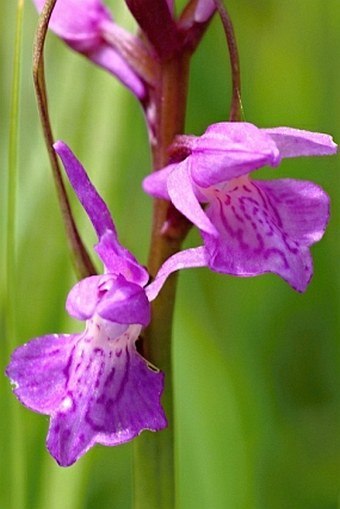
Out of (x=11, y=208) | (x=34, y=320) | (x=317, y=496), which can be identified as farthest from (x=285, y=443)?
(x=11, y=208)

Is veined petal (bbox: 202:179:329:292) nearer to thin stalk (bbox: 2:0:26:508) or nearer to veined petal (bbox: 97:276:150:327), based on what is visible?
veined petal (bbox: 97:276:150:327)

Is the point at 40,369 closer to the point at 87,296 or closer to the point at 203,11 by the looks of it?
the point at 87,296

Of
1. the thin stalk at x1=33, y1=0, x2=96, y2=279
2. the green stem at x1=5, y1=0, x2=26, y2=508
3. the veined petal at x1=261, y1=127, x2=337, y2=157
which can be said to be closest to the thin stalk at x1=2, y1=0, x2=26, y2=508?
the green stem at x1=5, y1=0, x2=26, y2=508

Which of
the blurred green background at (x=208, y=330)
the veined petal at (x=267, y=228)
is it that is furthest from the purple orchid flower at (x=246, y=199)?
the blurred green background at (x=208, y=330)

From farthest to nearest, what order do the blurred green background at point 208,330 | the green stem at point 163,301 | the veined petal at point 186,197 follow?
the blurred green background at point 208,330, the green stem at point 163,301, the veined petal at point 186,197

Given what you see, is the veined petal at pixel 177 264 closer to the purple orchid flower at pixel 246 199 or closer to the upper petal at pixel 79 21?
the purple orchid flower at pixel 246 199
